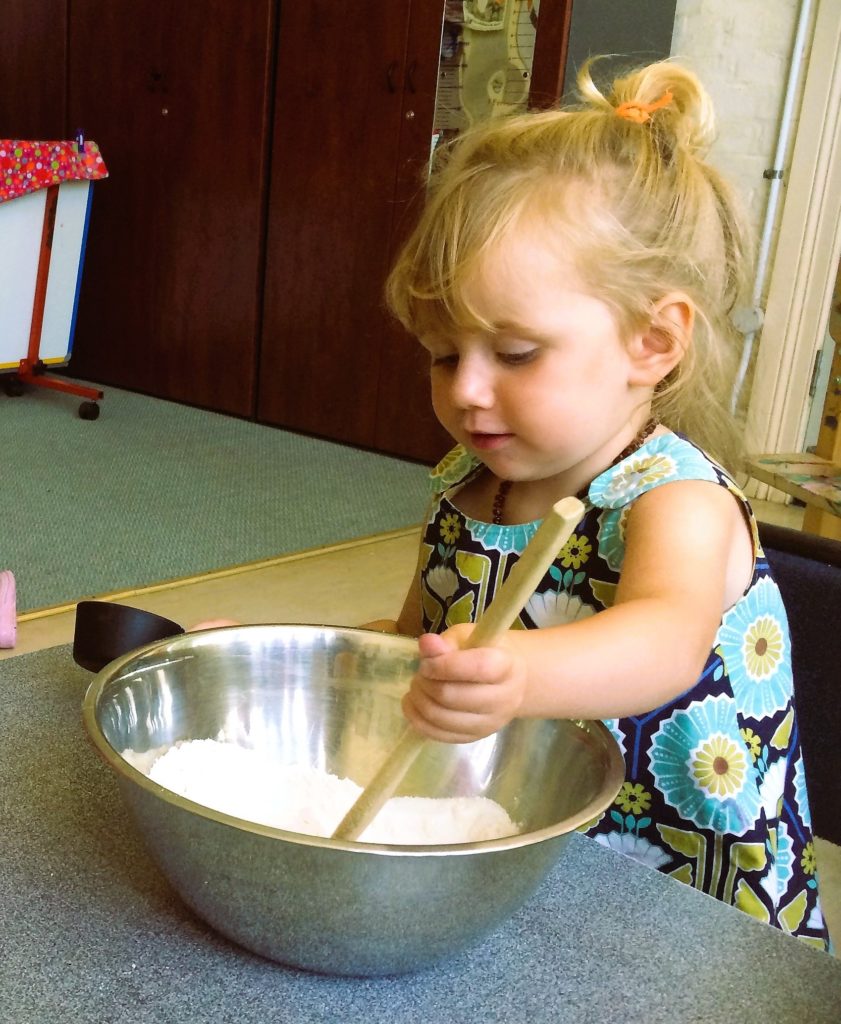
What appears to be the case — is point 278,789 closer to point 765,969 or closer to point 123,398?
point 765,969

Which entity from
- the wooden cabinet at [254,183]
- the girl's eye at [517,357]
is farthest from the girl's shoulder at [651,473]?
the wooden cabinet at [254,183]

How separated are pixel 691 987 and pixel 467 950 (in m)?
0.09

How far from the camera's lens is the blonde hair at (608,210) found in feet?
2.22

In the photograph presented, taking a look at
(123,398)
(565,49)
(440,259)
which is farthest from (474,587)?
A: (123,398)

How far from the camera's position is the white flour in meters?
0.52

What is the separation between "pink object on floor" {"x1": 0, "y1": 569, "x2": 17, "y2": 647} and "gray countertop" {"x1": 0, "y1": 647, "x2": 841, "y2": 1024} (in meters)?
1.29

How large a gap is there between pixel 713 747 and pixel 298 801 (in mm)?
341

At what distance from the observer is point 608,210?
695 mm

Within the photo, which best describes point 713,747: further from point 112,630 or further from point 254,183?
point 254,183

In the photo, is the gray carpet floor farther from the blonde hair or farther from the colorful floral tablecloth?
the blonde hair

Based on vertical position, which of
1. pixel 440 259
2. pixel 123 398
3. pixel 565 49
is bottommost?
pixel 123 398

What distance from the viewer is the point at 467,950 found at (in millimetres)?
435

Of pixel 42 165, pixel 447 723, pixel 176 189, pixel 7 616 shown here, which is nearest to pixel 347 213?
pixel 176 189

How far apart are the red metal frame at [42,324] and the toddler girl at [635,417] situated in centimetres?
275
